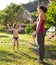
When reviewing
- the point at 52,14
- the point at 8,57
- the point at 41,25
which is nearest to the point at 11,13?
the point at 52,14

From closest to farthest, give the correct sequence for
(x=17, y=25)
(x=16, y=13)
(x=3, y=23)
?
1. (x=17, y=25)
2. (x=3, y=23)
3. (x=16, y=13)

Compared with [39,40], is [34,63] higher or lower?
lower

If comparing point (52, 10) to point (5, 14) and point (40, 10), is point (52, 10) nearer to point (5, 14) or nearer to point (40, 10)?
point (40, 10)

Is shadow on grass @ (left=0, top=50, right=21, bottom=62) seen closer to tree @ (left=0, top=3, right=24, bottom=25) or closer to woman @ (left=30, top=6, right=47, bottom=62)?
woman @ (left=30, top=6, right=47, bottom=62)

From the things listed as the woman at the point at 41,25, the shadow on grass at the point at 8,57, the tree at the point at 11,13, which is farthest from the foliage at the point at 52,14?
the tree at the point at 11,13

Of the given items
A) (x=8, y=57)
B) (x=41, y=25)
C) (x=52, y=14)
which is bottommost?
(x=8, y=57)

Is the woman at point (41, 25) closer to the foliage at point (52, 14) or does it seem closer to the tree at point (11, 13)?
the foliage at point (52, 14)

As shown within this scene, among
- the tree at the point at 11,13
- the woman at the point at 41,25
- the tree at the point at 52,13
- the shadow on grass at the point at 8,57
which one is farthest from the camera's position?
the tree at the point at 11,13

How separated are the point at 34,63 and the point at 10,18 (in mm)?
39399

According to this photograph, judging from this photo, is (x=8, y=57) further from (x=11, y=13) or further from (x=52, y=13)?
(x=11, y=13)

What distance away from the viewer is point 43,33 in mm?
8125

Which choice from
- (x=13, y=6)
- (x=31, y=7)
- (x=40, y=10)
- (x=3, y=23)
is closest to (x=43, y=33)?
(x=40, y=10)

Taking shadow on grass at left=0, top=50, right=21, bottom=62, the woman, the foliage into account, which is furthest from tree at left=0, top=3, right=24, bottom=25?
the woman

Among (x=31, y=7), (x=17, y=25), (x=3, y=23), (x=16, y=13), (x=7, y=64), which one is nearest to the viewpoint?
(x=7, y=64)
